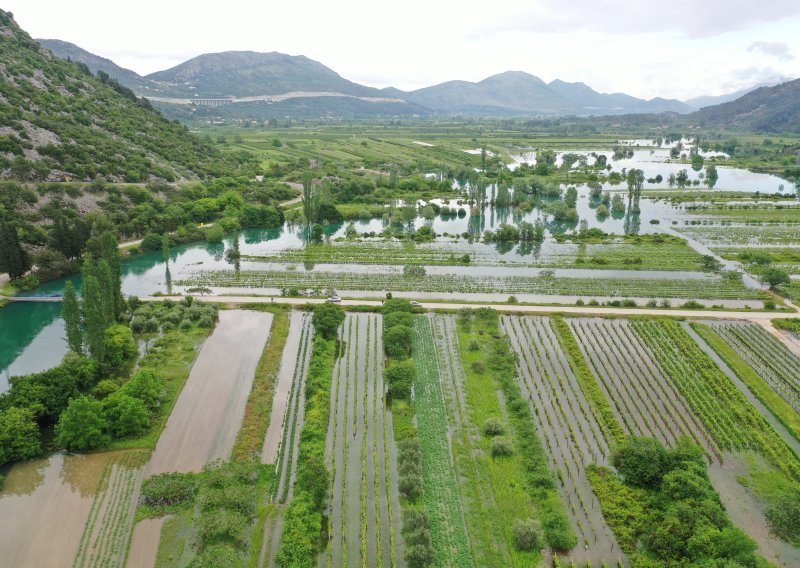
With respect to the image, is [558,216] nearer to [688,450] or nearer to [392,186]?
[392,186]

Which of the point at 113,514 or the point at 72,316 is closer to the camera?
the point at 113,514

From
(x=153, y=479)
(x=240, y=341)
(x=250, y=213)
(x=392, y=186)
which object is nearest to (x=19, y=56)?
(x=250, y=213)

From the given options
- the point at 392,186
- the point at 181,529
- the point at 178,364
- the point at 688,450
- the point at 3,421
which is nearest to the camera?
the point at 181,529

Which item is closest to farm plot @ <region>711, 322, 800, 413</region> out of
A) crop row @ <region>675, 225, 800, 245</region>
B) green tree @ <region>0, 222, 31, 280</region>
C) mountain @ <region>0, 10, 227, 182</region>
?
crop row @ <region>675, 225, 800, 245</region>

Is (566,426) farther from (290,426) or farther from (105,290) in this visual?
(105,290)

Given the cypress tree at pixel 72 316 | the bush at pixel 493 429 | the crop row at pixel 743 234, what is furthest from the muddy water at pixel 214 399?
the crop row at pixel 743 234

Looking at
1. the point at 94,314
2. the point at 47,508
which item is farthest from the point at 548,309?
the point at 47,508
